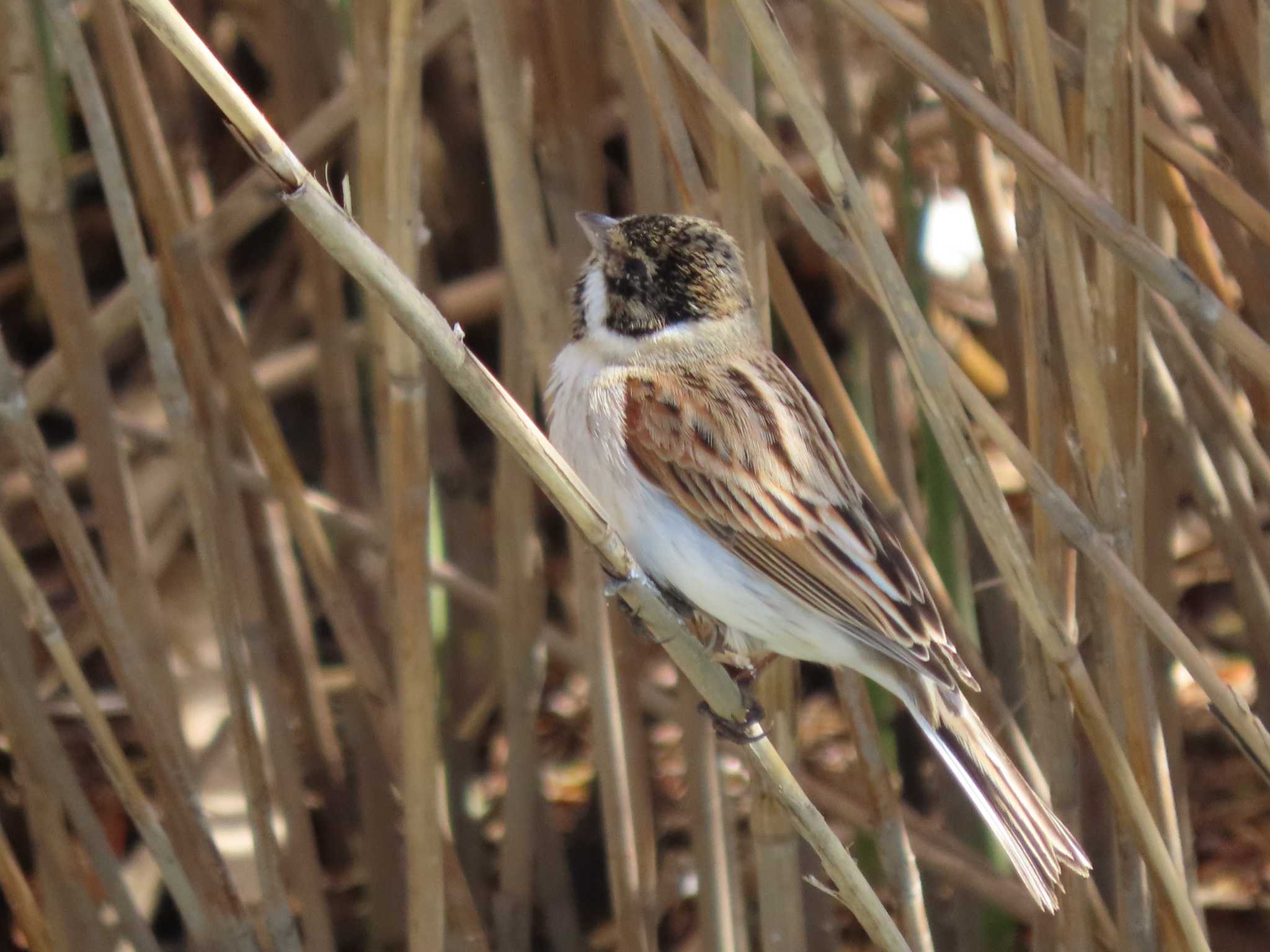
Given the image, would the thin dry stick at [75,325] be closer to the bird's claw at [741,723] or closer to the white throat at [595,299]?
the white throat at [595,299]

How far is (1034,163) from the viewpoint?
83.4 inches

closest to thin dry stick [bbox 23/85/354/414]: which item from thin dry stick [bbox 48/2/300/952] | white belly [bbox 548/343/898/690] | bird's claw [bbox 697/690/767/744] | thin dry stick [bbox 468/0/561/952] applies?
thin dry stick [bbox 48/2/300/952]

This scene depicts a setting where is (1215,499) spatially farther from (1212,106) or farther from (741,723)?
(741,723)

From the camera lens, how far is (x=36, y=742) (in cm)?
291

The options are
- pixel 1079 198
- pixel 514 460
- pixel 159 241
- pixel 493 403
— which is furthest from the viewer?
pixel 514 460

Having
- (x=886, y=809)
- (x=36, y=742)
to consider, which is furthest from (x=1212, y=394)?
(x=36, y=742)

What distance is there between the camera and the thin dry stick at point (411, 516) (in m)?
2.36

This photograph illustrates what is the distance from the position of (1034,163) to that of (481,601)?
2.13 metres

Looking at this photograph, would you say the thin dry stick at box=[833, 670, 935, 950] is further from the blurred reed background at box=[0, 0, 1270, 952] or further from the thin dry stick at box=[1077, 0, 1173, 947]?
the thin dry stick at box=[1077, 0, 1173, 947]

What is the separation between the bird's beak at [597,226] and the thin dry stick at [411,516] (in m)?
0.37

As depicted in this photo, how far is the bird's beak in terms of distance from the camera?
2781mm

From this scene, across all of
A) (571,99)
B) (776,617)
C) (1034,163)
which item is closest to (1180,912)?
(776,617)

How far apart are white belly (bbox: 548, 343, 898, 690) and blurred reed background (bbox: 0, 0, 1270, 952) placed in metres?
0.11

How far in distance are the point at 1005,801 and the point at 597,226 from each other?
1238mm
